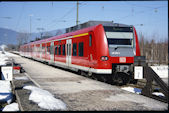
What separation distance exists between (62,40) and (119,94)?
1090 cm

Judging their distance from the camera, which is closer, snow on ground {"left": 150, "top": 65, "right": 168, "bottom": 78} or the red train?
the red train

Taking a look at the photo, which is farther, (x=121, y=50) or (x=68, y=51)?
(x=68, y=51)

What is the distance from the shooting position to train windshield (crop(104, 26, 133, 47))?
441 inches

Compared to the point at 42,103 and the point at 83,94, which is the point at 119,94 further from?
the point at 42,103

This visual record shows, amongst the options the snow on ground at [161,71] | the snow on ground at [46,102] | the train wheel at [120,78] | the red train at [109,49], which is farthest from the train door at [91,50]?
the snow on ground at [161,71]

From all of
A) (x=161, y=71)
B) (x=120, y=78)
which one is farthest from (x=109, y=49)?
(x=161, y=71)

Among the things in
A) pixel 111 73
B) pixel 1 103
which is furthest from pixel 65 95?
pixel 111 73

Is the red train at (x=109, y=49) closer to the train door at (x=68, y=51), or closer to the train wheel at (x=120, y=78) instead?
the train wheel at (x=120, y=78)

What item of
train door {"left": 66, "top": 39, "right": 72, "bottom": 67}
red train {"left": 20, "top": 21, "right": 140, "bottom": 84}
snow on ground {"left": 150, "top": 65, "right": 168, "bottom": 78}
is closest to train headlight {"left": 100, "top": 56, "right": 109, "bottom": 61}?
red train {"left": 20, "top": 21, "right": 140, "bottom": 84}

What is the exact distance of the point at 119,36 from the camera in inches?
448

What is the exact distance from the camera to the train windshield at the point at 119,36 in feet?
36.8

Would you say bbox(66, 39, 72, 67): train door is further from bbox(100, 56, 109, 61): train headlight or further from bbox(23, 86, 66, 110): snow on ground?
bbox(23, 86, 66, 110): snow on ground

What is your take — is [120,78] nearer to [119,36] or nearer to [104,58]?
[104,58]

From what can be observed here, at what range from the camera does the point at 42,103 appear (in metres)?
5.78
